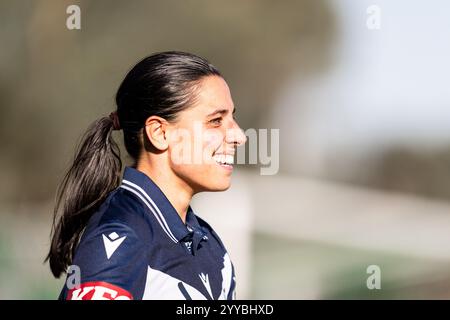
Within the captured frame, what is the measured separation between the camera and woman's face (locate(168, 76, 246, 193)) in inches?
87.7

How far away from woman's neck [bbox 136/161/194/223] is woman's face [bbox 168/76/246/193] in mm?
24

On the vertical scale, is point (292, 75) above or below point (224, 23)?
below

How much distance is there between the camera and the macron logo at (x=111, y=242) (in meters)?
1.93

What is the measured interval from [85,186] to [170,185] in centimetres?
24

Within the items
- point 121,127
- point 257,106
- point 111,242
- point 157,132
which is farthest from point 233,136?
point 257,106

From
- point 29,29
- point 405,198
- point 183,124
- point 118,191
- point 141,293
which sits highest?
point 29,29

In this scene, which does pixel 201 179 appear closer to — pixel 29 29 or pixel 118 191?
pixel 118 191

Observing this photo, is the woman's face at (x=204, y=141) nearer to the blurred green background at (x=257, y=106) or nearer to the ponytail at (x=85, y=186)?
the ponytail at (x=85, y=186)

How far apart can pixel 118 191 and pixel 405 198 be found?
7076 millimetres

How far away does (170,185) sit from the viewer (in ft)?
7.47

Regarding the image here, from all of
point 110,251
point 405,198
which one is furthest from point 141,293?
point 405,198

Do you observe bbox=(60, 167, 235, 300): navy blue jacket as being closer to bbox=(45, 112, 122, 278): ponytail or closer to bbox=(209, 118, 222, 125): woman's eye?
bbox=(45, 112, 122, 278): ponytail

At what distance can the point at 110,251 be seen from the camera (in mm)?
1935

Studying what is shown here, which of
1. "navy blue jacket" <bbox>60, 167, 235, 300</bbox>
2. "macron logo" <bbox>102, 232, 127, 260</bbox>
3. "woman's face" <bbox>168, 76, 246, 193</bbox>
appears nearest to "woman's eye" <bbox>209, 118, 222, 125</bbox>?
"woman's face" <bbox>168, 76, 246, 193</bbox>
